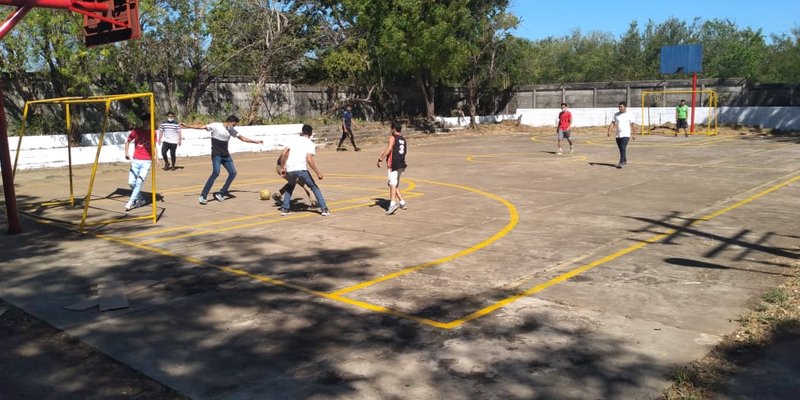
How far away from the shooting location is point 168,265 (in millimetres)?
7922

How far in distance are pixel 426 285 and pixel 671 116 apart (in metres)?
33.4

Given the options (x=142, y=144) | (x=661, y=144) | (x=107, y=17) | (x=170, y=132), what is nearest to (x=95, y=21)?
(x=107, y=17)

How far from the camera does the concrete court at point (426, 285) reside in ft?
15.6

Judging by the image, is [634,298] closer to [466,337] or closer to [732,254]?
[466,337]

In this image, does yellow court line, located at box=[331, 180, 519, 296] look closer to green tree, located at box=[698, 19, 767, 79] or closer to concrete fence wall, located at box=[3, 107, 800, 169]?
concrete fence wall, located at box=[3, 107, 800, 169]

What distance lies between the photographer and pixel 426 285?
6.92 m

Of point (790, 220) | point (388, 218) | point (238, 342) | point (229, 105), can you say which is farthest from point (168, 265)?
point (229, 105)

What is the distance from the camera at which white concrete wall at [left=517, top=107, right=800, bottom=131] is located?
3194 centimetres

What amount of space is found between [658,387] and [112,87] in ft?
78.0

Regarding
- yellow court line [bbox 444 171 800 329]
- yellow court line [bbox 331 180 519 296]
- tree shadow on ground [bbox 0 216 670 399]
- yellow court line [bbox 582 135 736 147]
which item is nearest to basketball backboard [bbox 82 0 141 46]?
tree shadow on ground [bbox 0 216 670 399]

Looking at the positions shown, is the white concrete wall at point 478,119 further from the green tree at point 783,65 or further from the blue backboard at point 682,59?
the green tree at point 783,65

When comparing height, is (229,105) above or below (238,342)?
above

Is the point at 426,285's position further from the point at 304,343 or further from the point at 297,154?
the point at 297,154

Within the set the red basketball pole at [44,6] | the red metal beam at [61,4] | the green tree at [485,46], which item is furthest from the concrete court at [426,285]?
the green tree at [485,46]
